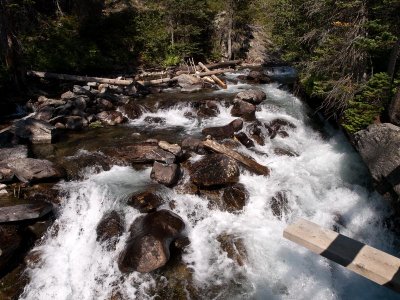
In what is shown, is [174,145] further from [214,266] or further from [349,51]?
[349,51]

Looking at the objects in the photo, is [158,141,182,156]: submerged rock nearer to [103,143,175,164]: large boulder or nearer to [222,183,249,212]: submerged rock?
[103,143,175,164]: large boulder

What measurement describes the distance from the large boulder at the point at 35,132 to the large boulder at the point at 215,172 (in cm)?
532

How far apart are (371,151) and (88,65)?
1670cm

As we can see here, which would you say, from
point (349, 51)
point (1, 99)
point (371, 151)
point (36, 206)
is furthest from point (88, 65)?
point (371, 151)

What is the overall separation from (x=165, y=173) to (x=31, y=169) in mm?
3460

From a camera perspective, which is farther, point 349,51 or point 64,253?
point 349,51

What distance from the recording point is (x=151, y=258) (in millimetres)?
6238

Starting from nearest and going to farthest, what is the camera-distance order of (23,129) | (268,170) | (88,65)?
(268,170) < (23,129) < (88,65)

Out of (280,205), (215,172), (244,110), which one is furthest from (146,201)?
(244,110)

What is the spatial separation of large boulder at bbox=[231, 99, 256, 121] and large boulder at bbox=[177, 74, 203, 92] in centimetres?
417

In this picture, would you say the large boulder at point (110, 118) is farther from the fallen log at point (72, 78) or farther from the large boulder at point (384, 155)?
the large boulder at point (384, 155)

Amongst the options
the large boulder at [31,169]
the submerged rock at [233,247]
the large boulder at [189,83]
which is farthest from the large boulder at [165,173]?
the large boulder at [189,83]

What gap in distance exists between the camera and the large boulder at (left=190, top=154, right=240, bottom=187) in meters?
8.40

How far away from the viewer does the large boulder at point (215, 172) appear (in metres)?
8.40
